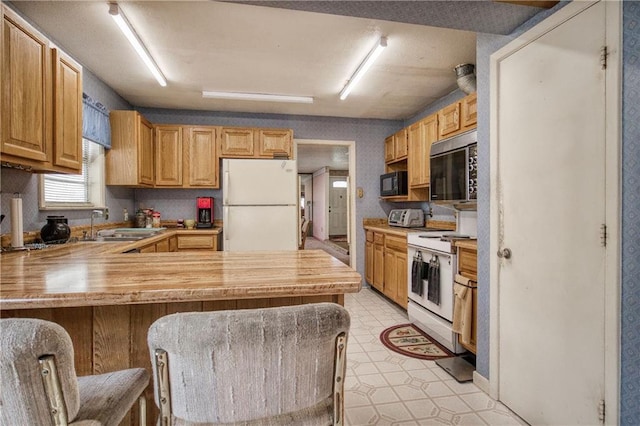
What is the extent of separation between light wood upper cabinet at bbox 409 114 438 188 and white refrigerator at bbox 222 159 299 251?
1480 millimetres

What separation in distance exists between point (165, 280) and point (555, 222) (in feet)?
5.99

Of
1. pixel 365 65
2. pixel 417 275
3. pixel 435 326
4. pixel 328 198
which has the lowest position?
pixel 435 326

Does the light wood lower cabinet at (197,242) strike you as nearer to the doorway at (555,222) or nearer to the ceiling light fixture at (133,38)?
the ceiling light fixture at (133,38)

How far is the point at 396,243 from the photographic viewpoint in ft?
12.2

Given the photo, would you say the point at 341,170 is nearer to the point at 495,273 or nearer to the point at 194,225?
the point at 194,225

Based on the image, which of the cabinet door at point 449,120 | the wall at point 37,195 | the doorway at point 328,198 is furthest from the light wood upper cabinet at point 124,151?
the doorway at point 328,198

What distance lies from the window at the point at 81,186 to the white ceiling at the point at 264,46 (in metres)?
0.81

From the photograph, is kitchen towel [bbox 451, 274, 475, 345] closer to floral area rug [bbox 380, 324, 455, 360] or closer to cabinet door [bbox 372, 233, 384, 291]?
floral area rug [bbox 380, 324, 455, 360]

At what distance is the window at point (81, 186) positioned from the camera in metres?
2.60

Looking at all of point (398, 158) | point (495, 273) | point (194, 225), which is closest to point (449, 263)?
point (495, 273)

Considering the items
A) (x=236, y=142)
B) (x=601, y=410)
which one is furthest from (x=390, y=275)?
(x=236, y=142)

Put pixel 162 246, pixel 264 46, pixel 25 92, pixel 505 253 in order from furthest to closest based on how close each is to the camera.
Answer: pixel 162 246
pixel 264 46
pixel 505 253
pixel 25 92

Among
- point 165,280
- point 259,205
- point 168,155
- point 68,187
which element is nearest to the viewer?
point 165,280

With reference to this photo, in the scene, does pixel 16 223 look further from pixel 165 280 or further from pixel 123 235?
pixel 165 280
